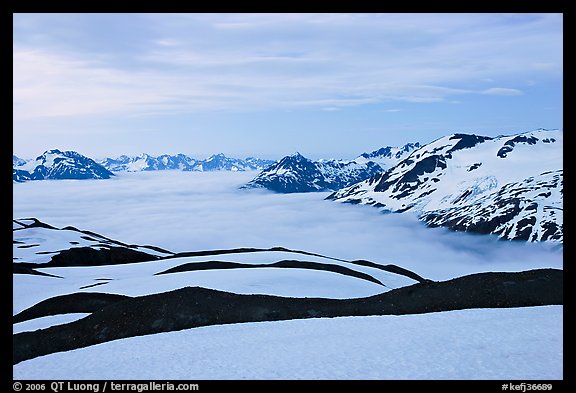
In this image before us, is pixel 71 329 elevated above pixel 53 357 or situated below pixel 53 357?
below

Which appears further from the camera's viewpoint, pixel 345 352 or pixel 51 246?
pixel 51 246

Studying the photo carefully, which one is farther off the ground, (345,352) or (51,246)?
(345,352)

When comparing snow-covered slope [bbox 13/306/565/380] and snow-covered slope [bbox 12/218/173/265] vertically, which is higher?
snow-covered slope [bbox 13/306/565/380]

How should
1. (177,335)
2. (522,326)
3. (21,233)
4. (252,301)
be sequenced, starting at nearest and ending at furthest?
(522,326)
(177,335)
(252,301)
(21,233)

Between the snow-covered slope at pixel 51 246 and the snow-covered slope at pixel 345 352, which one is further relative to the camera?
the snow-covered slope at pixel 51 246

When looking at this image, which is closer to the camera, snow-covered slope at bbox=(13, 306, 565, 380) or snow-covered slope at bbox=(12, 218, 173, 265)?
snow-covered slope at bbox=(13, 306, 565, 380)

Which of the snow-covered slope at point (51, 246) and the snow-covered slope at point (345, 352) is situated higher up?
the snow-covered slope at point (345, 352)
